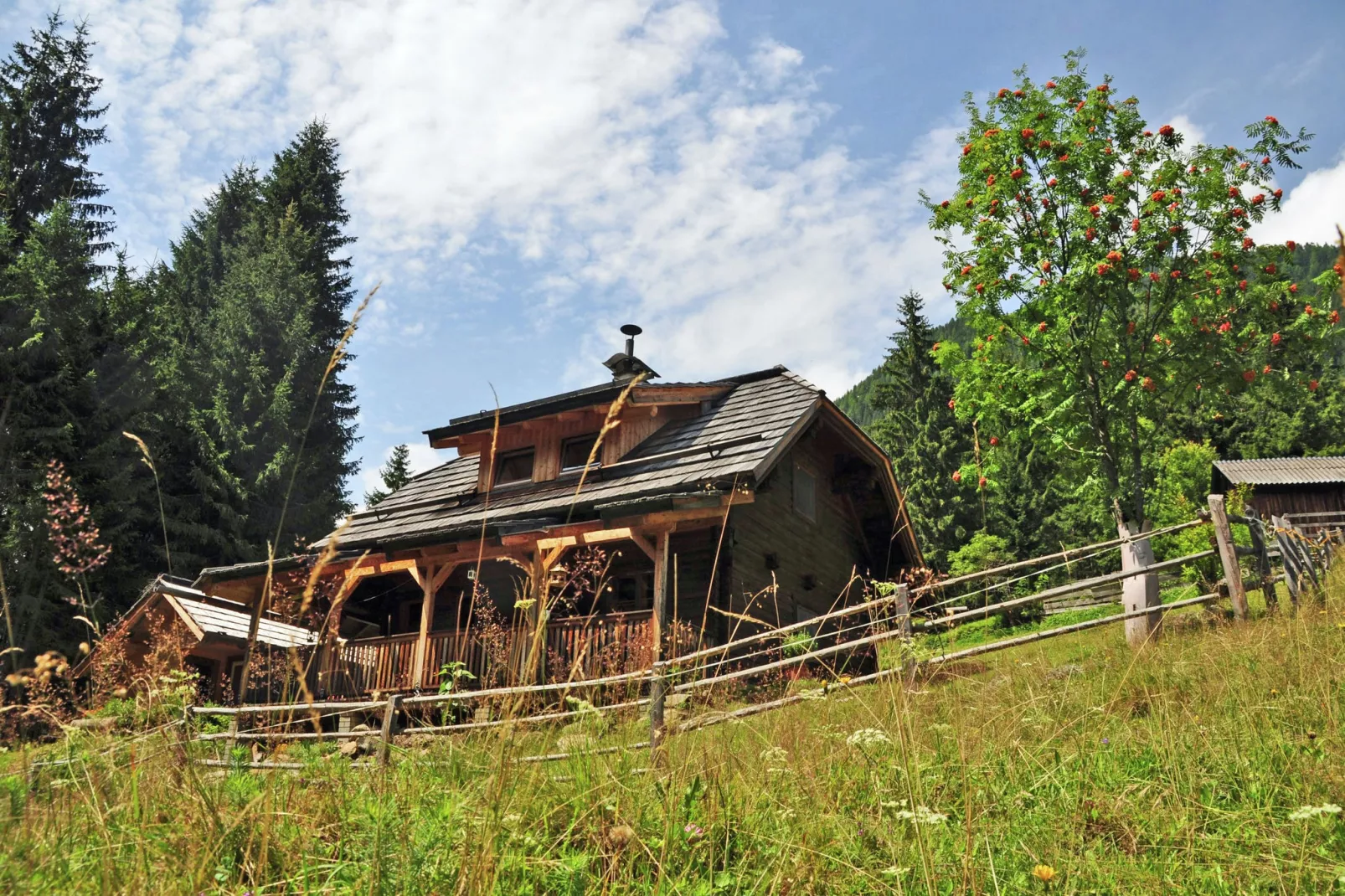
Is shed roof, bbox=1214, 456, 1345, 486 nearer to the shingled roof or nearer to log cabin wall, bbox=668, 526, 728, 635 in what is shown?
the shingled roof

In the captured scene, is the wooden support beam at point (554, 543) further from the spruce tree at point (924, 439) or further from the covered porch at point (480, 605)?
the spruce tree at point (924, 439)

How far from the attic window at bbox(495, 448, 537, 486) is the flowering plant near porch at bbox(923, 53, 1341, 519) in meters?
8.90

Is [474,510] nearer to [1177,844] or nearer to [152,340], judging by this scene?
[1177,844]

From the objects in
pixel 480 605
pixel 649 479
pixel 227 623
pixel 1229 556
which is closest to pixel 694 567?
pixel 649 479

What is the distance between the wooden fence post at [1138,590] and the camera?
31.5 ft

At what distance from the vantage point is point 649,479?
48.0ft

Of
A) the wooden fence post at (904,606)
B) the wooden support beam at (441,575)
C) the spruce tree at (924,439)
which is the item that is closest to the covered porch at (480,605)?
the wooden support beam at (441,575)

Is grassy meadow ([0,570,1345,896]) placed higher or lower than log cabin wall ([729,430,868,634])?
lower

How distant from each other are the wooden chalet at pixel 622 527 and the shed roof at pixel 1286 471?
18979 mm

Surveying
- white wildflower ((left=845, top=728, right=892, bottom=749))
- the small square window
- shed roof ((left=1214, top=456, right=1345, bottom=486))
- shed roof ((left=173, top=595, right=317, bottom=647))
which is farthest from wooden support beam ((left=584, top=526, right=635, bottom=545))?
shed roof ((left=1214, top=456, right=1345, bottom=486))

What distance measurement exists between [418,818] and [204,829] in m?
0.67

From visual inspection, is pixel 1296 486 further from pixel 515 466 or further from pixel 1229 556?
pixel 515 466

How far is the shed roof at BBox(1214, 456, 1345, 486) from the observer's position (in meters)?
30.1

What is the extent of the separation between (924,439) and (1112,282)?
23.5 m
